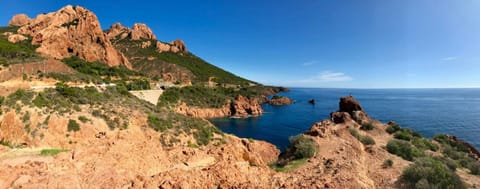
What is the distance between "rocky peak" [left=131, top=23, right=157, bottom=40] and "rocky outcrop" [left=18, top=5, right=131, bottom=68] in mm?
39440

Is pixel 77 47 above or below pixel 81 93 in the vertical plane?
above

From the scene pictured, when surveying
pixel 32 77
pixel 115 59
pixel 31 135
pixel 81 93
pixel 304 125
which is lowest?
pixel 304 125

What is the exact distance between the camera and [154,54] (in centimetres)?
10144

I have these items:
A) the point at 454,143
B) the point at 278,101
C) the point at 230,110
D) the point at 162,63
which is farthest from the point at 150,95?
the point at 454,143

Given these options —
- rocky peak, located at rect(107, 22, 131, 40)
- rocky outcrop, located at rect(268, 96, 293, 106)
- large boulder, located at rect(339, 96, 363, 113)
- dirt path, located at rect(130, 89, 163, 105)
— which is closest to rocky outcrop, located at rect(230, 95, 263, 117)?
dirt path, located at rect(130, 89, 163, 105)

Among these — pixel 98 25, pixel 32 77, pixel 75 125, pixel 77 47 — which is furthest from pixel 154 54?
pixel 75 125

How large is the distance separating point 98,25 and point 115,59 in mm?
11757

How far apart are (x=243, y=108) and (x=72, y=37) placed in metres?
50.5

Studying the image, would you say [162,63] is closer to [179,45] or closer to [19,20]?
[179,45]

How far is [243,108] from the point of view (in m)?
63.2

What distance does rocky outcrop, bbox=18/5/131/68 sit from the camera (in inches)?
2122

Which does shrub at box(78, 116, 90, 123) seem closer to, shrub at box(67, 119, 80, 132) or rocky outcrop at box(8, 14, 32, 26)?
shrub at box(67, 119, 80, 132)

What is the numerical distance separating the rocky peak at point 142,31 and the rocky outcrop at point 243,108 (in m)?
79.1

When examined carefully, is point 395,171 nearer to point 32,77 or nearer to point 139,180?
point 139,180
